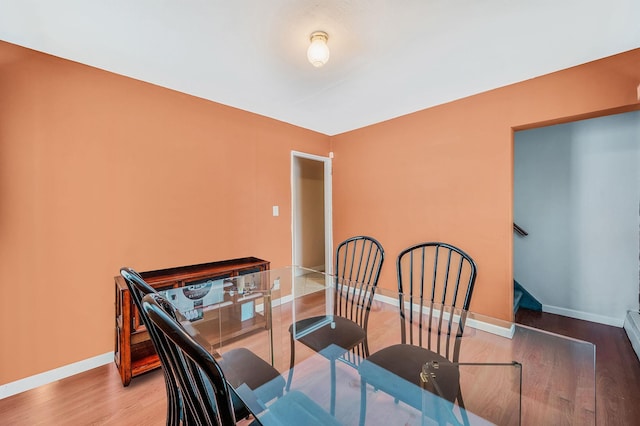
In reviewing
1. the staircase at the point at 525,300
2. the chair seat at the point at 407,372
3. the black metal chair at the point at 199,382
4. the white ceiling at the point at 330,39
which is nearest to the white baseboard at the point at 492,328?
the chair seat at the point at 407,372

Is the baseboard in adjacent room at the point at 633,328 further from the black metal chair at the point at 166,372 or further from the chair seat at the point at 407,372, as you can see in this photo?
the black metal chair at the point at 166,372

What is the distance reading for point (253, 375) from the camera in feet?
4.16

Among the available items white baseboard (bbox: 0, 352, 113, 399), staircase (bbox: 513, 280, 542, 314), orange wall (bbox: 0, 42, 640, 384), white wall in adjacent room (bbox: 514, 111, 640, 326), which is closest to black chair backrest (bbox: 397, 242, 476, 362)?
orange wall (bbox: 0, 42, 640, 384)

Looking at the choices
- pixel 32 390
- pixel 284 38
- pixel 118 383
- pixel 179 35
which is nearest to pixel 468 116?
pixel 284 38

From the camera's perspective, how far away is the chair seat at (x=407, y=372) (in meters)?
1.18

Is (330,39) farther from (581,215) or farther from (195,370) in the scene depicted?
(581,215)

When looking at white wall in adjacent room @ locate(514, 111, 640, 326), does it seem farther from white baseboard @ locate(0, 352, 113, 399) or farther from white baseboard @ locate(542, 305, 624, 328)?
white baseboard @ locate(0, 352, 113, 399)

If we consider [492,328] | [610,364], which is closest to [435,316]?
[492,328]

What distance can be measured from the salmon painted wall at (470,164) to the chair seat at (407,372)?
1.53m

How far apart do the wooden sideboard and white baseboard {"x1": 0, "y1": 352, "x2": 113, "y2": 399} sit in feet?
0.38

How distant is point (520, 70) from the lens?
2.11 m

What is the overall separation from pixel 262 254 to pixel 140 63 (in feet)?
6.83

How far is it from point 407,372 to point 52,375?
2.43 metres

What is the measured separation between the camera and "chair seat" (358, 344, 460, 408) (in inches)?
46.4
